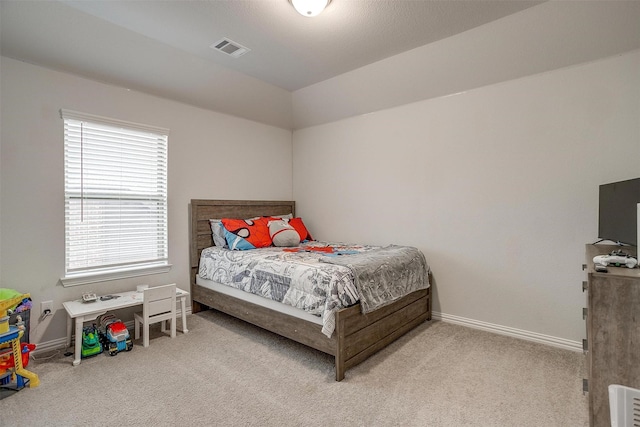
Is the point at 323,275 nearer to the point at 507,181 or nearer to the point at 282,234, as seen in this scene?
the point at 282,234

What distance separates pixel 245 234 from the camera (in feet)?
11.5

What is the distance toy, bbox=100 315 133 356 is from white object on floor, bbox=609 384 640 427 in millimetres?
3015

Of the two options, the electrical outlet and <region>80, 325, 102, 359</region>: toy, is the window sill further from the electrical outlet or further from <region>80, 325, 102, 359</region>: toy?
<region>80, 325, 102, 359</region>: toy

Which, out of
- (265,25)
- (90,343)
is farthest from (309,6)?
(90,343)

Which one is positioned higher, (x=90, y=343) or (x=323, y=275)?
(x=323, y=275)

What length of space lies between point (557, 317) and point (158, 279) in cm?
372

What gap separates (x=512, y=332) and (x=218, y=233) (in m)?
3.09

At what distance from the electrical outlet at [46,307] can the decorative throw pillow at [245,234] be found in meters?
1.55

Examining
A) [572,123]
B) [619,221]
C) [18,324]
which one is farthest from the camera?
[572,123]

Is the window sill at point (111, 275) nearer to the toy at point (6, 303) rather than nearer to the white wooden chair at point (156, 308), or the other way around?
the white wooden chair at point (156, 308)

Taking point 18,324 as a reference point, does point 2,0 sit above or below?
above

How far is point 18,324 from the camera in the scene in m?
2.15

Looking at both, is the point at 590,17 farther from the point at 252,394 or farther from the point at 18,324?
the point at 18,324

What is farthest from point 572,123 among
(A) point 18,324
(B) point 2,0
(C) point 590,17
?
(A) point 18,324
